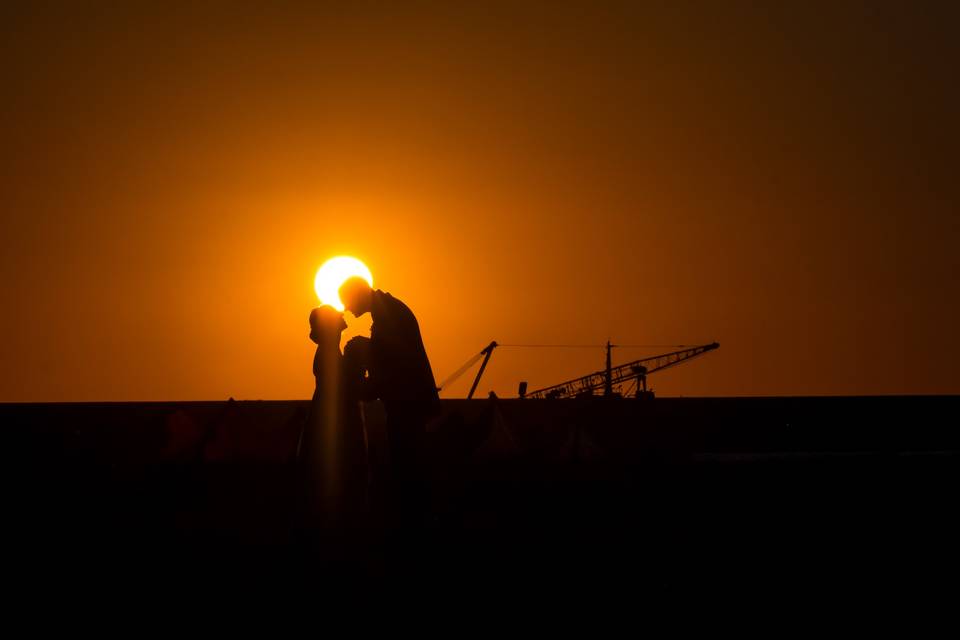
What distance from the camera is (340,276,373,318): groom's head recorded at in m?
7.12

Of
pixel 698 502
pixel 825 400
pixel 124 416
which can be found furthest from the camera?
pixel 825 400

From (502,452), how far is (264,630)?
808 inches

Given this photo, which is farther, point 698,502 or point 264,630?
point 698,502

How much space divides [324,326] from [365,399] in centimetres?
65

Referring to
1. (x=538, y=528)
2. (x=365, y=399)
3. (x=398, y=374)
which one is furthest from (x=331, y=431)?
(x=538, y=528)

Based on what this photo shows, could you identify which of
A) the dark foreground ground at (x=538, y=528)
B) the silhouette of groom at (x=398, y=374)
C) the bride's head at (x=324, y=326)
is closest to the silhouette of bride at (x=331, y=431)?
the bride's head at (x=324, y=326)

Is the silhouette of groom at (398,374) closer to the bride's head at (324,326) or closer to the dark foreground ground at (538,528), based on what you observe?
the bride's head at (324,326)

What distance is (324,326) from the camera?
741 centimetres

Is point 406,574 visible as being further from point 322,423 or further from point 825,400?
point 825,400

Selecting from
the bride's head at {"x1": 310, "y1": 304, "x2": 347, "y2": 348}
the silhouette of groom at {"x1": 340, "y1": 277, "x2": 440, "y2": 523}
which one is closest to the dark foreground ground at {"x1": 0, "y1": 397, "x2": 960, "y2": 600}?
the silhouette of groom at {"x1": 340, "y1": 277, "x2": 440, "y2": 523}

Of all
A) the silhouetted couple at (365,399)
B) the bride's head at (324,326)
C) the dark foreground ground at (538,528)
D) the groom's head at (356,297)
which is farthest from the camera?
the bride's head at (324,326)

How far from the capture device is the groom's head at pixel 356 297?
280 inches

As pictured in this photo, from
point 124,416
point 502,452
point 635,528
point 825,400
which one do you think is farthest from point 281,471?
point 825,400

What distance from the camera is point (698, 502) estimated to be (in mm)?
→ 10523
